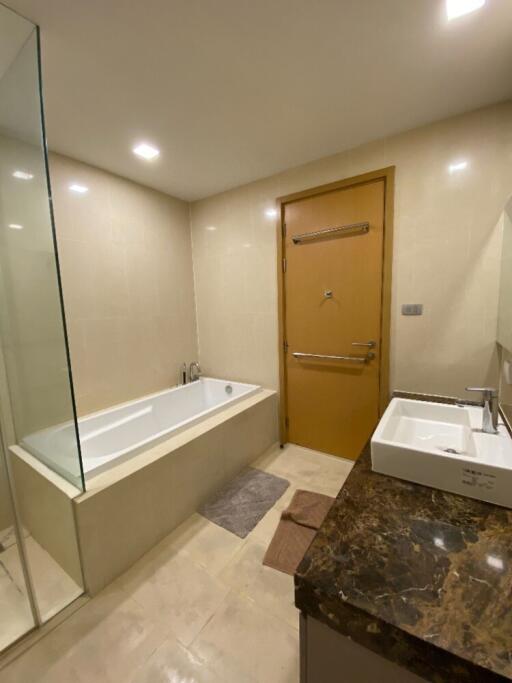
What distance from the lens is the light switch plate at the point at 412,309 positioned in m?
1.99

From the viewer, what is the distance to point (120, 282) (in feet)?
8.16

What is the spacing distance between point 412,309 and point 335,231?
83 cm

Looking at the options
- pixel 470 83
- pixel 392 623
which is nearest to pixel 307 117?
pixel 470 83

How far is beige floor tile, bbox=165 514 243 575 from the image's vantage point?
5.23 feet

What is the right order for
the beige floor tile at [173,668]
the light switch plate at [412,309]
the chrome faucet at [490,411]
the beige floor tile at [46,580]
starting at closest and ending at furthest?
the beige floor tile at [173,668], the chrome faucet at [490,411], the beige floor tile at [46,580], the light switch plate at [412,309]

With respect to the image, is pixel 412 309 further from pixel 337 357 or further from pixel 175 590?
pixel 175 590

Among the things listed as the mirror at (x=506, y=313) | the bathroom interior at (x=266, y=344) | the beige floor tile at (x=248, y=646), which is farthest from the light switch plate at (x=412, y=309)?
the beige floor tile at (x=248, y=646)

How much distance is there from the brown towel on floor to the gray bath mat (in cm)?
16

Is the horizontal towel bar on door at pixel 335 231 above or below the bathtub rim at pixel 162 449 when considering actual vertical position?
above

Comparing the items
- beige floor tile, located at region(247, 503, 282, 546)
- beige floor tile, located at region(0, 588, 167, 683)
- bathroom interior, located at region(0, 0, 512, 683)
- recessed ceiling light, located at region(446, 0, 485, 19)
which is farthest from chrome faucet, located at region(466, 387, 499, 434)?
beige floor tile, located at region(0, 588, 167, 683)

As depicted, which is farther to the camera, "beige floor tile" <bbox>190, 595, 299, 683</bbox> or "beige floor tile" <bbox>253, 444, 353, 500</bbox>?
"beige floor tile" <bbox>253, 444, 353, 500</bbox>

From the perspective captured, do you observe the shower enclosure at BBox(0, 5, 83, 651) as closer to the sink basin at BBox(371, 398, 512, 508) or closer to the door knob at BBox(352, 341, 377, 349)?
the sink basin at BBox(371, 398, 512, 508)

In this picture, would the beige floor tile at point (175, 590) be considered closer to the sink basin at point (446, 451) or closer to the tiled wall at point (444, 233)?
the sink basin at point (446, 451)

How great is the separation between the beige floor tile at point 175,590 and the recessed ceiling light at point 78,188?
2.50 m
